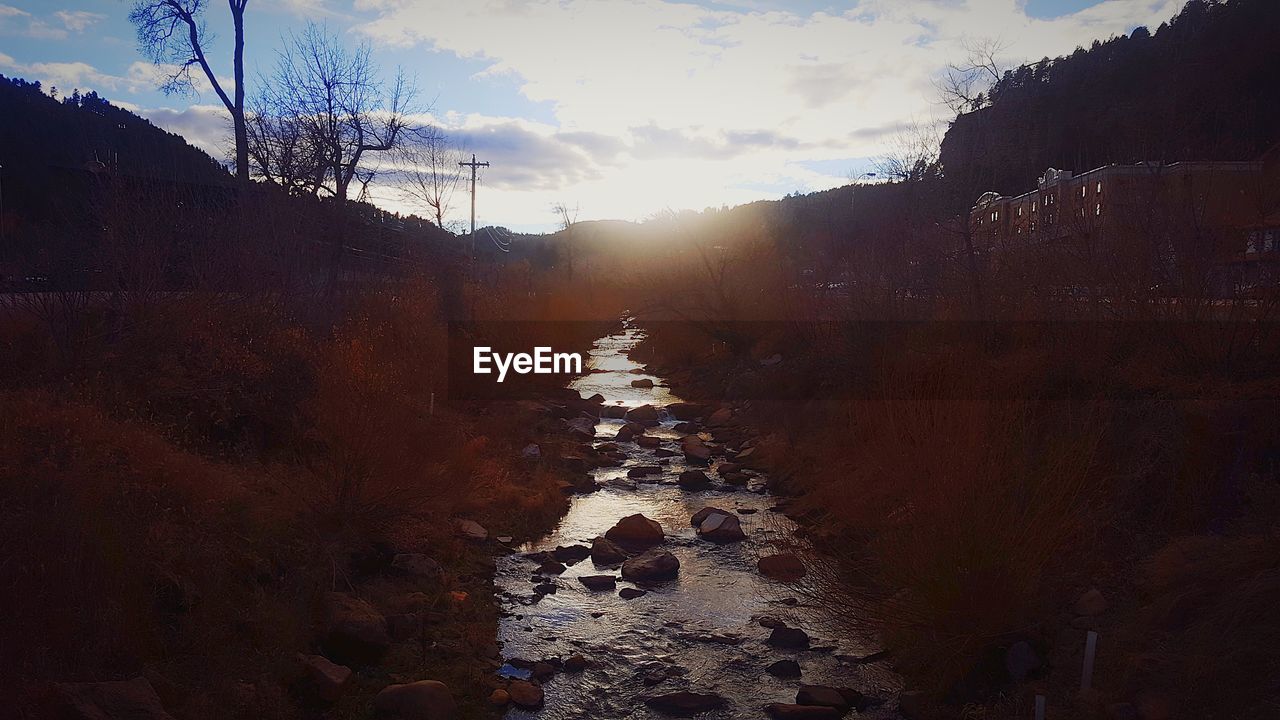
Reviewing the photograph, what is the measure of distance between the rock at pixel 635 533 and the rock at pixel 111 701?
6840 millimetres

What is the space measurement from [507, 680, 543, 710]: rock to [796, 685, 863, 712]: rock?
238 cm

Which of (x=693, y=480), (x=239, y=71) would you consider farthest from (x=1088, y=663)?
(x=239, y=71)

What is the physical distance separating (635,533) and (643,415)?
10141mm

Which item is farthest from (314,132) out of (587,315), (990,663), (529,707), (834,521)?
(587,315)

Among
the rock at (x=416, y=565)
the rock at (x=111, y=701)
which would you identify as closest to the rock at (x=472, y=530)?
the rock at (x=416, y=565)

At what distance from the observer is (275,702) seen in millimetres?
6527

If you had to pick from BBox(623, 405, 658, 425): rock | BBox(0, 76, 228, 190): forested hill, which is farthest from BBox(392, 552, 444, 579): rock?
BBox(0, 76, 228, 190): forested hill

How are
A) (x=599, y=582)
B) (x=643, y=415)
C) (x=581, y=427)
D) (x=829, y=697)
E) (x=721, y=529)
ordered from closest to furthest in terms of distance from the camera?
(x=829, y=697)
(x=599, y=582)
(x=721, y=529)
(x=581, y=427)
(x=643, y=415)

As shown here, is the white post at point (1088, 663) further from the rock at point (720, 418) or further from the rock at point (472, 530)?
the rock at point (720, 418)

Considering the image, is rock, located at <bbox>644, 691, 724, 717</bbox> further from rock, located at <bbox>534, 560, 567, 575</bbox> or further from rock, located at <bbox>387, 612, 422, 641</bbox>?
rock, located at <bbox>534, 560, 567, 575</bbox>

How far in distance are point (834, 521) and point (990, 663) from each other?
4.92 metres

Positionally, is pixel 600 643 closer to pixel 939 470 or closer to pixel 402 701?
pixel 402 701

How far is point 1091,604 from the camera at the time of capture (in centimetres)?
743

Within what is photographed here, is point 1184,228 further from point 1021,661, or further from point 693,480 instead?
Answer: point 693,480
